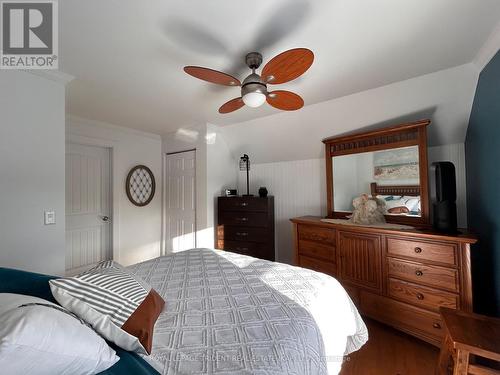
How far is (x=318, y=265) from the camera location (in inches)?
95.1

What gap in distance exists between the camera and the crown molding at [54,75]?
1.72m

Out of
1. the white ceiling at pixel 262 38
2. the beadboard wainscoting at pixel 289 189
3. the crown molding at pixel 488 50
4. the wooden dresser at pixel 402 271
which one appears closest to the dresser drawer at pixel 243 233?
the beadboard wainscoting at pixel 289 189

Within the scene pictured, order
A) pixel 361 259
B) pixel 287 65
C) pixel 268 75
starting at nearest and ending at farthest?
pixel 287 65 → pixel 268 75 → pixel 361 259

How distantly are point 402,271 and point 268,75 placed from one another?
6.28ft

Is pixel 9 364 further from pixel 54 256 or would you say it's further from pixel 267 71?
pixel 54 256

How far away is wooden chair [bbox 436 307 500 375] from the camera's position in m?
1.11

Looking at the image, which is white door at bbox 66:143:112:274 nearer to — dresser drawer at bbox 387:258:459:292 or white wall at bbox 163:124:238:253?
white wall at bbox 163:124:238:253

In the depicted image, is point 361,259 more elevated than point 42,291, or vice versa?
point 42,291

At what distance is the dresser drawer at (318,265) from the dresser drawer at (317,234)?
0.23 m

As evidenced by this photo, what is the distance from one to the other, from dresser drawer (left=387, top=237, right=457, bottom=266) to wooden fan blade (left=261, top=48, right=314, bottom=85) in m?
1.61

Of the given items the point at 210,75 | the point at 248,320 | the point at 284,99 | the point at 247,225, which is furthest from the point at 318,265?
the point at 210,75

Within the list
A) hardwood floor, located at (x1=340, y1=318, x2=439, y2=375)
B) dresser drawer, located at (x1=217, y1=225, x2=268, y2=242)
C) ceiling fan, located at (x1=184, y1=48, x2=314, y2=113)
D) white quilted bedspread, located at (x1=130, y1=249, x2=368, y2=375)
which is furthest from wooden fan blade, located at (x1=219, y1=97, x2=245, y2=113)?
hardwood floor, located at (x1=340, y1=318, x2=439, y2=375)

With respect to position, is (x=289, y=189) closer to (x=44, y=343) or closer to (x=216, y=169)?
(x=216, y=169)

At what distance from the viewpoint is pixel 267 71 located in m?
1.34
